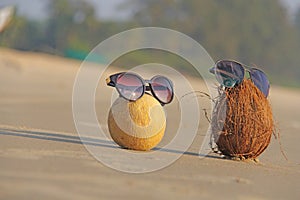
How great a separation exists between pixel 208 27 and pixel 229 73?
41.5 meters

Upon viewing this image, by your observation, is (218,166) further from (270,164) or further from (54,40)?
(54,40)

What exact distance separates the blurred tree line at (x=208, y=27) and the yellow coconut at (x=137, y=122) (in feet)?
114

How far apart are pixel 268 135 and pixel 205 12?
1694 inches

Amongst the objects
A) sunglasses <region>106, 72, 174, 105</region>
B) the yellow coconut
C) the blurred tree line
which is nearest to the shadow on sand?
the yellow coconut

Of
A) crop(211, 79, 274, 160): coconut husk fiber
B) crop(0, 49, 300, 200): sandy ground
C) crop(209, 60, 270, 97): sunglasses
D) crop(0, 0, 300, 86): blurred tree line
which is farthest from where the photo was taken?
crop(0, 0, 300, 86): blurred tree line

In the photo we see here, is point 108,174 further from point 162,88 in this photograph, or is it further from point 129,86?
point 162,88

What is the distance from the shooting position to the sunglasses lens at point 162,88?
6293 mm

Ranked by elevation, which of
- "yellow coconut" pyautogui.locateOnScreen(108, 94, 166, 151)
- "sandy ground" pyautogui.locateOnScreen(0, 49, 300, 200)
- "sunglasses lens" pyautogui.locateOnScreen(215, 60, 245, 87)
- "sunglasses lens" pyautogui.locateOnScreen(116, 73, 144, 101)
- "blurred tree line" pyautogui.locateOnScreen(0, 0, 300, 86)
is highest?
"blurred tree line" pyautogui.locateOnScreen(0, 0, 300, 86)

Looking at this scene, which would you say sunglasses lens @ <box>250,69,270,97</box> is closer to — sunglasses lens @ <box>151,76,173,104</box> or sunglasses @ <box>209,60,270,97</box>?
sunglasses @ <box>209,60,270,97</box>

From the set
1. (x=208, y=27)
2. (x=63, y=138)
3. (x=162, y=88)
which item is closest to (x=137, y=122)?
(x=162, y=88)

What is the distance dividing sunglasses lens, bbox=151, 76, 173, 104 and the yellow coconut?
8 centimetres

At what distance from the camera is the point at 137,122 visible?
609cm

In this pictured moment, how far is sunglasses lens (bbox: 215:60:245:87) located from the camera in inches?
244

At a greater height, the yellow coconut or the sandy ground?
the yellow coconut
